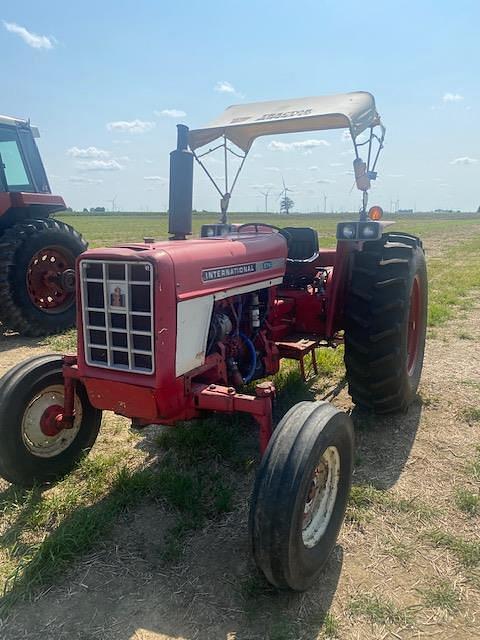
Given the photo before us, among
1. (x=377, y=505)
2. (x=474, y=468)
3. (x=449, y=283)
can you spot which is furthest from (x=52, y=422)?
(x=449, y=283)

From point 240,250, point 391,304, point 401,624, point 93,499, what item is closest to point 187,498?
point 93,499

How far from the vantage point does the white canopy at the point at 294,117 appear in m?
4.02

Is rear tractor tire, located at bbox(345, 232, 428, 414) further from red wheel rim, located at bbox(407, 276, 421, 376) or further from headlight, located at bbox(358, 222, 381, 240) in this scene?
red wheel rim, located at bbox(407, 276, 421, 376)

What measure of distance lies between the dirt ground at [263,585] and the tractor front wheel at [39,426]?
2.09ft

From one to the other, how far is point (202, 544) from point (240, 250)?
169 centimetres

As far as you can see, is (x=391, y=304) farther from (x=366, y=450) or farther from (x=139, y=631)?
(x=139, y=631)

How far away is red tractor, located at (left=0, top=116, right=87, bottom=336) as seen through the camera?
259 inches

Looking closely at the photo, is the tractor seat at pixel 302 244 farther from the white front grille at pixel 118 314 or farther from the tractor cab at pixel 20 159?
the tractor cab at pixel 20 159

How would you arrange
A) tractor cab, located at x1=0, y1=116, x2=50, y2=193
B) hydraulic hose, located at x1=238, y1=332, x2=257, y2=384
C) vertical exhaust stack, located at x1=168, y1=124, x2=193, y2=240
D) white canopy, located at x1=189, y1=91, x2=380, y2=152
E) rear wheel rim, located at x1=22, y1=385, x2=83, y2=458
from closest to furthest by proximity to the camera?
rear wheel rim, located at x1=22, y1=385, x2=83, y2=458 < vertical exhaust stack, located at x1=168, y1=124, x2=193, y2=240 < hydraulic hose, located at x1=238, y1=332, x2=257, y2=384 < white canopy, located at x1=189, y1=91, x2=380, y2=152 < tractor cab, located at x1=0, y1=116, x2=50, y2=193

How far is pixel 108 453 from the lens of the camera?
3627 mm

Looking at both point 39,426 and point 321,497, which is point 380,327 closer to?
point 321,497

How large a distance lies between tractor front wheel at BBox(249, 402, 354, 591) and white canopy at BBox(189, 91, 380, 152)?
2424 millimetres

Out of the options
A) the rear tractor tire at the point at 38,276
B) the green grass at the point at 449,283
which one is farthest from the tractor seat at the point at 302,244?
the rear tractor tire at the point at 38,276

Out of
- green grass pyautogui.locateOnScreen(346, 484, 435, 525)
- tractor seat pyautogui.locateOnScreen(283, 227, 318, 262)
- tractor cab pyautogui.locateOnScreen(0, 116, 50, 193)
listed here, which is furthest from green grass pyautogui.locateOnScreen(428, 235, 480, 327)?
tractor cab pyautogui.locateOnScreen(0, 116, 50, 193)
